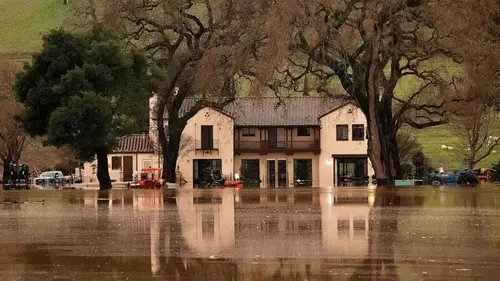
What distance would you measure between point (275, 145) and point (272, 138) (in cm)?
71

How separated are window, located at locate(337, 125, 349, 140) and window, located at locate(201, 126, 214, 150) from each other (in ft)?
36.1

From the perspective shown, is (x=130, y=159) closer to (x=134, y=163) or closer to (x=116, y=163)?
(x=134, y=163)

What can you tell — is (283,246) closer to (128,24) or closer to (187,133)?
(128,24)

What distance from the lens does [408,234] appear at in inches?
742

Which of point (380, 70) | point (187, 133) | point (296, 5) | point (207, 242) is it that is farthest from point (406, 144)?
point (207, 242)

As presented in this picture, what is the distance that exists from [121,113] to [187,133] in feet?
126

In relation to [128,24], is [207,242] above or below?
below

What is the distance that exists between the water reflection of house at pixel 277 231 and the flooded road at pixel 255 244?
19 millimetres

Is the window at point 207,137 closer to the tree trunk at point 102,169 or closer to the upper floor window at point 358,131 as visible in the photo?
the upper floor window at point 358,131

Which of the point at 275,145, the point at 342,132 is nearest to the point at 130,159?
the point at 275,145

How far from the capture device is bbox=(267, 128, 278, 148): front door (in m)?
93.6

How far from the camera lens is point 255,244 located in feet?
56.5

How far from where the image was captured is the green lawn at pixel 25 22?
165750 mm

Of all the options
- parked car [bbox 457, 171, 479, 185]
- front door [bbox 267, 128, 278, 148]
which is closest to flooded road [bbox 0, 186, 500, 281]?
parked car [bbox 457, 171, 479, 185]
